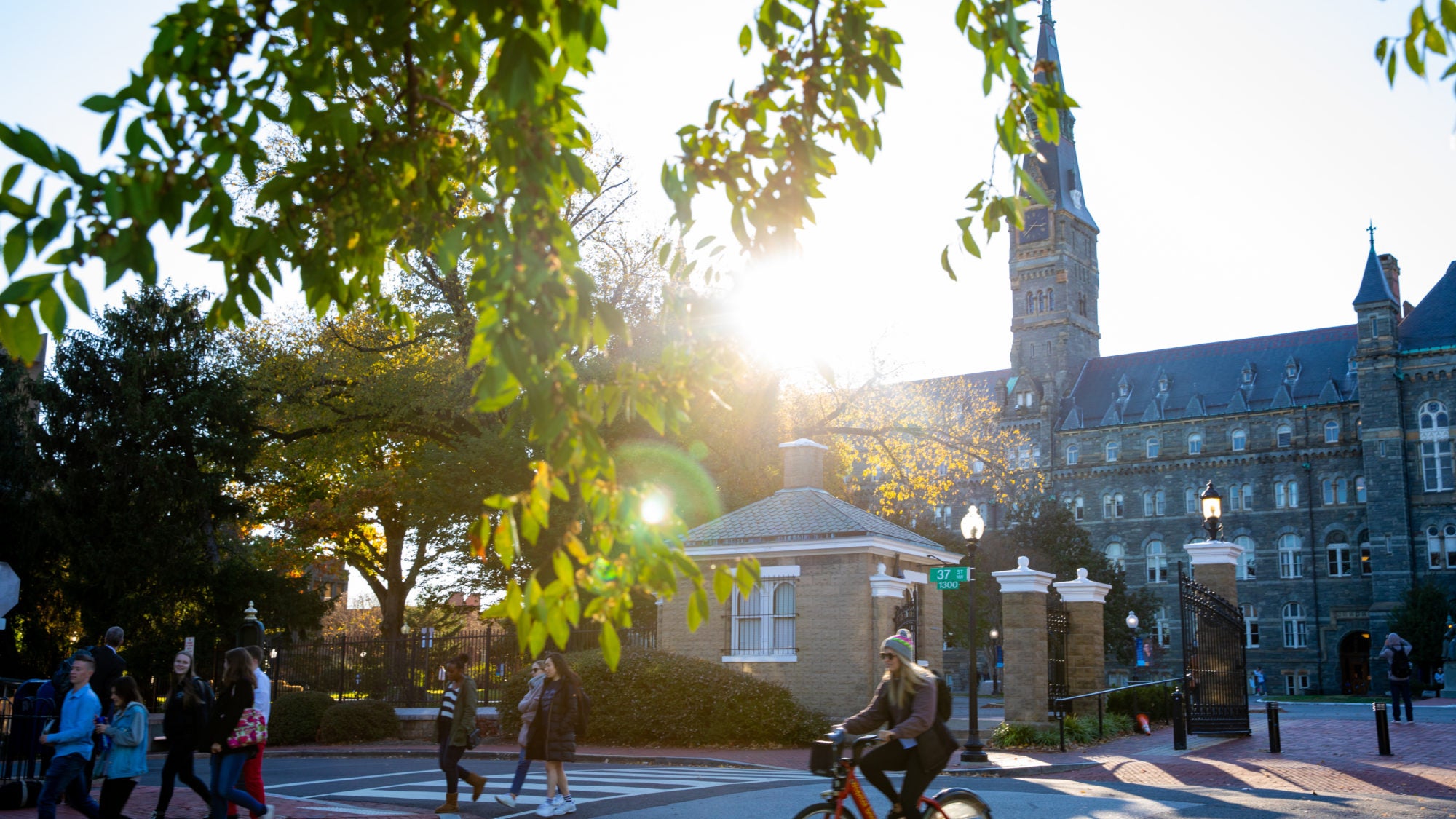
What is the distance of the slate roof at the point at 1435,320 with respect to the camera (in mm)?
63344

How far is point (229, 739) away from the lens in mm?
9594

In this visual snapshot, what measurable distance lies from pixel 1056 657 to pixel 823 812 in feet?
47.9

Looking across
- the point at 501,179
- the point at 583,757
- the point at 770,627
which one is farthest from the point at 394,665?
the point at 501,179

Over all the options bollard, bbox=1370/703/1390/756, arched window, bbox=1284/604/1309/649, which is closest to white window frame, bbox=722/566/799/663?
bollard, bbox=1370/703/1390/756

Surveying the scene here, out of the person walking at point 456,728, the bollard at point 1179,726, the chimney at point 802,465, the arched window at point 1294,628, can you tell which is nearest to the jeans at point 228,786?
the person walking at point 456,728

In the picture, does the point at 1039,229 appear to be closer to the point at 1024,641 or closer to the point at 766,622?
the point at 766,622

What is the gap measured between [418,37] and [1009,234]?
93.9m

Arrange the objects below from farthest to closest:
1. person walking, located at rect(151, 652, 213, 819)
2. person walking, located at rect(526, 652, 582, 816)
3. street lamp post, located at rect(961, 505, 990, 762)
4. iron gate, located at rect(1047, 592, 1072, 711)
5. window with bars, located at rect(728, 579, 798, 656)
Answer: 1. window with bars, located at rect(728, 579, 798, 656)
2. iron gate, located at rect(1047, 592, 1072, 711)
3. street lamp post, located at rect(961, 505, 990, 762)
4. person walking, located at rect(526, 652, 582, 816)
5. person walking, located at rect(151, 652, 213, 819)

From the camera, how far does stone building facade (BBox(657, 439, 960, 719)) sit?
22.5 meters

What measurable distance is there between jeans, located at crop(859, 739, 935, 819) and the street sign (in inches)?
406

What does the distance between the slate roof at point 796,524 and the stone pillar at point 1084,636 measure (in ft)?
10.1

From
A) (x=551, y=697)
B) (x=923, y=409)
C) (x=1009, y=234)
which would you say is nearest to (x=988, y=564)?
(x=923, y=409)

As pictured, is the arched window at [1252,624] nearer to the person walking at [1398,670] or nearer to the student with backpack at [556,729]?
the person walking at [1398,670]

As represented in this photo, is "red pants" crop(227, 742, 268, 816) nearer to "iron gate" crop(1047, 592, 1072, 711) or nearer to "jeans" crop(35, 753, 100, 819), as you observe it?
"jeans" crop(35, 753, 100, 819)
